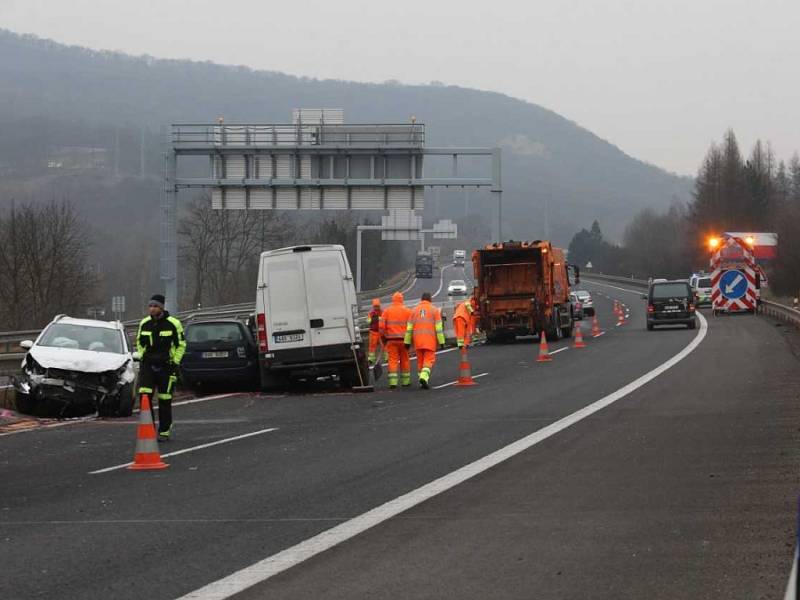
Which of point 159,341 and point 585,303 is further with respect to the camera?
point 585,303

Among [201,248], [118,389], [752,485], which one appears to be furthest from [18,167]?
[752,485]

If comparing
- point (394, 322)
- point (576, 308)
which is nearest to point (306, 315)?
point (394, 322)

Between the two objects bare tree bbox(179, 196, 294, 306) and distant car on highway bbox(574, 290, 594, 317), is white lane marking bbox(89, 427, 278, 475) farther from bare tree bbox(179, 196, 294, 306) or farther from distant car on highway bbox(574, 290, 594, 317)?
bare tree bbox(179, 196, 294, 306)

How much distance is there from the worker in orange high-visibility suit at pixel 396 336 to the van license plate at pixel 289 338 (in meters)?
1.51

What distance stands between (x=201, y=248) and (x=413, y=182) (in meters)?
50.5

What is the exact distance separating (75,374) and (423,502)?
10406 mm

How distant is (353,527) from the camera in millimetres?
9273

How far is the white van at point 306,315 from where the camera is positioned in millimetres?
24188

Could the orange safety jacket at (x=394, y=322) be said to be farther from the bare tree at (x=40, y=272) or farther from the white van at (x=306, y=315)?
the bare tree at (x=40, y=272)

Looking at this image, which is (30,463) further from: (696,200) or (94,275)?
(696,200)

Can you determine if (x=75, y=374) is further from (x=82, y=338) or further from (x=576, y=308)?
(x=576, y=308)

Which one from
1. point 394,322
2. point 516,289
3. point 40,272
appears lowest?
point 394,322

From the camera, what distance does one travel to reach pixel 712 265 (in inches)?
2253

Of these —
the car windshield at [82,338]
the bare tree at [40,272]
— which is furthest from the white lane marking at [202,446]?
the bare tree at [40,272]
